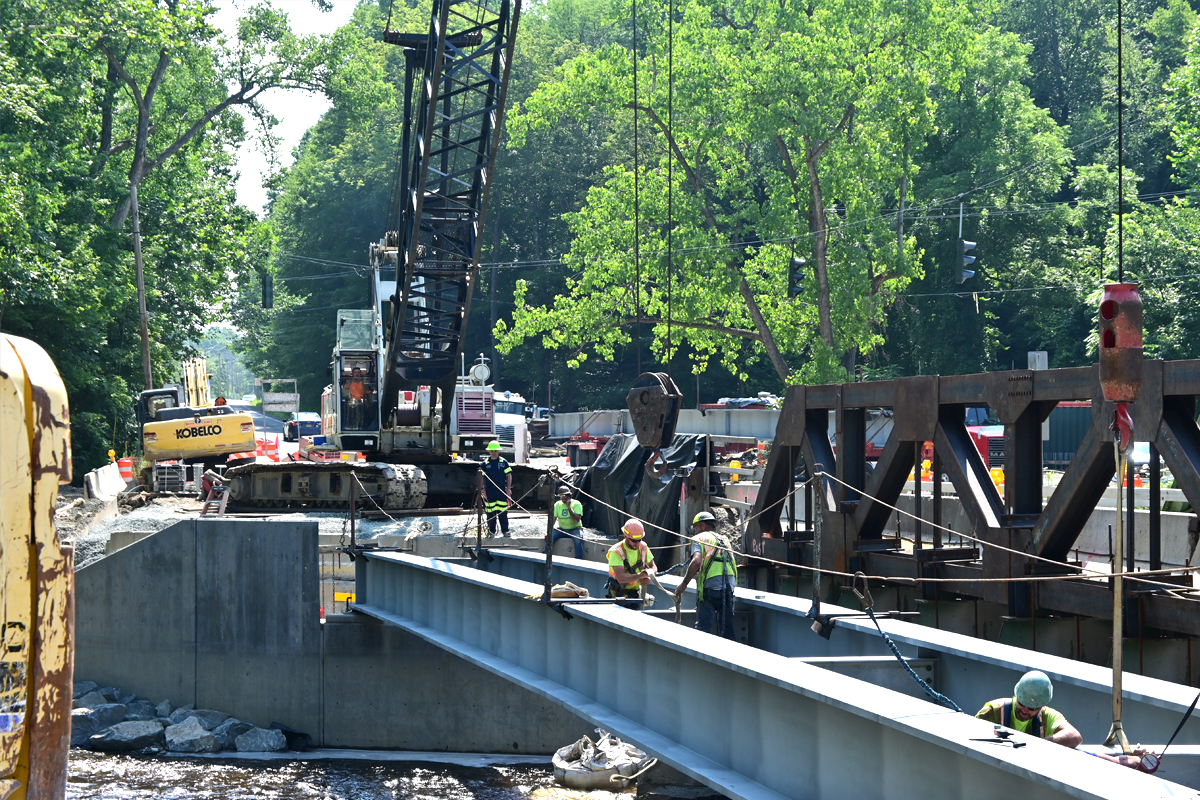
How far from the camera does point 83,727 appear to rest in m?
17.7

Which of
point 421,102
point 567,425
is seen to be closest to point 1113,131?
point 567,425

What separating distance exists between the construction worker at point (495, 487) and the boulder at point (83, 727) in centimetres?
690

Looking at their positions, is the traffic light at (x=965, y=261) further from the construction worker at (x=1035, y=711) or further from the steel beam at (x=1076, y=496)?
the construction worker at (x=1035, y=711)

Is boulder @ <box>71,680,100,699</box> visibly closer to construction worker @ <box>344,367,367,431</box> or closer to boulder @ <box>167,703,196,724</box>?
boulder @ <box>167,703,196,724</box>

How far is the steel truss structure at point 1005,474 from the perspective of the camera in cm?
1073

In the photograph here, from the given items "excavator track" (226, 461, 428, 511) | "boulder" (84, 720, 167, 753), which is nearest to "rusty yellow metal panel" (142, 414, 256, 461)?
"excavator track" (226, 461, 428, 511)

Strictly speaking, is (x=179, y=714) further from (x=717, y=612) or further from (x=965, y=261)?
(x=965, y=261)

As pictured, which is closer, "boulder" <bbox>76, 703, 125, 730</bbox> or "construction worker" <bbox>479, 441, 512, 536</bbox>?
"boulder" <bbox>76, 703, 125, 730</bbox>

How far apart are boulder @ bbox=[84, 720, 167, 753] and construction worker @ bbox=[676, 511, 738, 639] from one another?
9.56 metres

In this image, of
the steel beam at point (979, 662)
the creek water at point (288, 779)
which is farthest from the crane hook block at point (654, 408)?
the creek water at point (288, 779)

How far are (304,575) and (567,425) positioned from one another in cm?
3221

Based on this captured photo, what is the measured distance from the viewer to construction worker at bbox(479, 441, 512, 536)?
72.3 feet

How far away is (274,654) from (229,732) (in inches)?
51.8

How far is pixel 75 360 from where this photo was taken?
38.5 metres
